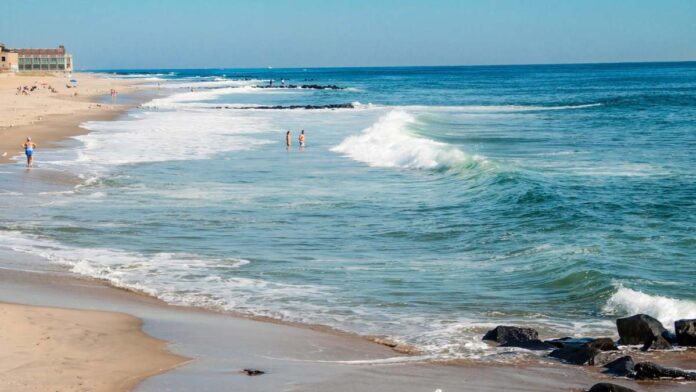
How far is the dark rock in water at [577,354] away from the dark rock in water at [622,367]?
22 cm

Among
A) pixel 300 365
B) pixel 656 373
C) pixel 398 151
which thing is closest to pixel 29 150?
pixel 398 151

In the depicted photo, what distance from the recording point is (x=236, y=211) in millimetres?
21609

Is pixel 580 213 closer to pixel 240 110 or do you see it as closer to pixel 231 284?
pixel 231 284

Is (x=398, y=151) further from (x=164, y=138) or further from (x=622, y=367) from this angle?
(x=622, y=367)

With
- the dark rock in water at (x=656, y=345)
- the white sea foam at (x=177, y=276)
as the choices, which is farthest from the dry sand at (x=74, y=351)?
the dark rock in water at (x=656, y=345)

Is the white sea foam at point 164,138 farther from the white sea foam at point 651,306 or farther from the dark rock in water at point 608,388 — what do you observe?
the dark rock in water at point 608,388

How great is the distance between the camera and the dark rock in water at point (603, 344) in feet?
34.0

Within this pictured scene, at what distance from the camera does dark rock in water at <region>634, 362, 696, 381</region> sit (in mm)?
9320

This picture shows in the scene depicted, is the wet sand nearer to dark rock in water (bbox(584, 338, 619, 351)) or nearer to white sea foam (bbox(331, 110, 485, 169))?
dark rock in water (bbox(584, 338, 619, 351))

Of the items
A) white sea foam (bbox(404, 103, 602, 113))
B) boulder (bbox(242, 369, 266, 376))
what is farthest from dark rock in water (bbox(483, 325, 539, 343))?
white sea foam (bbox(404, 103, 602, 113))

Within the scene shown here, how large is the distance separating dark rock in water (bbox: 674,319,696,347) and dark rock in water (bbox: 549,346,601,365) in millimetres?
1210

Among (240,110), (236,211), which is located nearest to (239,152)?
(236,211)

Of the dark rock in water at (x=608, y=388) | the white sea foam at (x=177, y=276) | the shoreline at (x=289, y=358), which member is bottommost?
the white sea foam at (x=177, y=276)

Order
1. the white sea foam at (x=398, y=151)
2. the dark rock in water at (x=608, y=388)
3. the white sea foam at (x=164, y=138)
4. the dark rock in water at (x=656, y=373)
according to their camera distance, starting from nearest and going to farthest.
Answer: the dark rock in water at (x=608, y=388)
the dark rock in water at (x=656, y=373)
the white sea foam at (x=398, y=151)
the white sea foam at (x=164, y=138)
